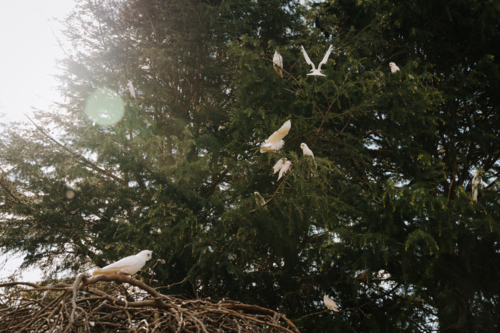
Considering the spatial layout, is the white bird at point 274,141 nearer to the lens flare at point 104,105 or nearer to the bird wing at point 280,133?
the bird wing at point 280,133

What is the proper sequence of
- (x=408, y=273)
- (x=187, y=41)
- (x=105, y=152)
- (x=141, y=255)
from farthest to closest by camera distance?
(x=187, y=41)
(x=105, y=152)
(x=408, y=273)
(x=141, y=255)

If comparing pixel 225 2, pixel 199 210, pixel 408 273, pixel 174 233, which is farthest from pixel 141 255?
pixel 225 2

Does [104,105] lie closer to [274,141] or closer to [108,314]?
[274,141]

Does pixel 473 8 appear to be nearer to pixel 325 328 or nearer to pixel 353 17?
pixel 353 17

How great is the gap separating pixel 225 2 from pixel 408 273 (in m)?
5.71

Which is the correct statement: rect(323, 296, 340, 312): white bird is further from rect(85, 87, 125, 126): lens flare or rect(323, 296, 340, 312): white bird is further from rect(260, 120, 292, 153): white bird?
rect(85, 87, 125, 126): lens flare

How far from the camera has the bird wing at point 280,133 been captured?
11.3 feet

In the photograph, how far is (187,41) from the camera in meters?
6.71

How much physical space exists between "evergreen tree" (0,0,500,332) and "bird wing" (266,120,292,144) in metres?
0.23

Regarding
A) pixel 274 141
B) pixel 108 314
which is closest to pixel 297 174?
pixel 274 141

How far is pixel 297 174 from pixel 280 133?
49cm

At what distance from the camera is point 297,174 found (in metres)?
3.52

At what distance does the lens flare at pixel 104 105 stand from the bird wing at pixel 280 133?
277cm

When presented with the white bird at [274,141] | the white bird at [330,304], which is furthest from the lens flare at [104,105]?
the white bird at [330,304]
